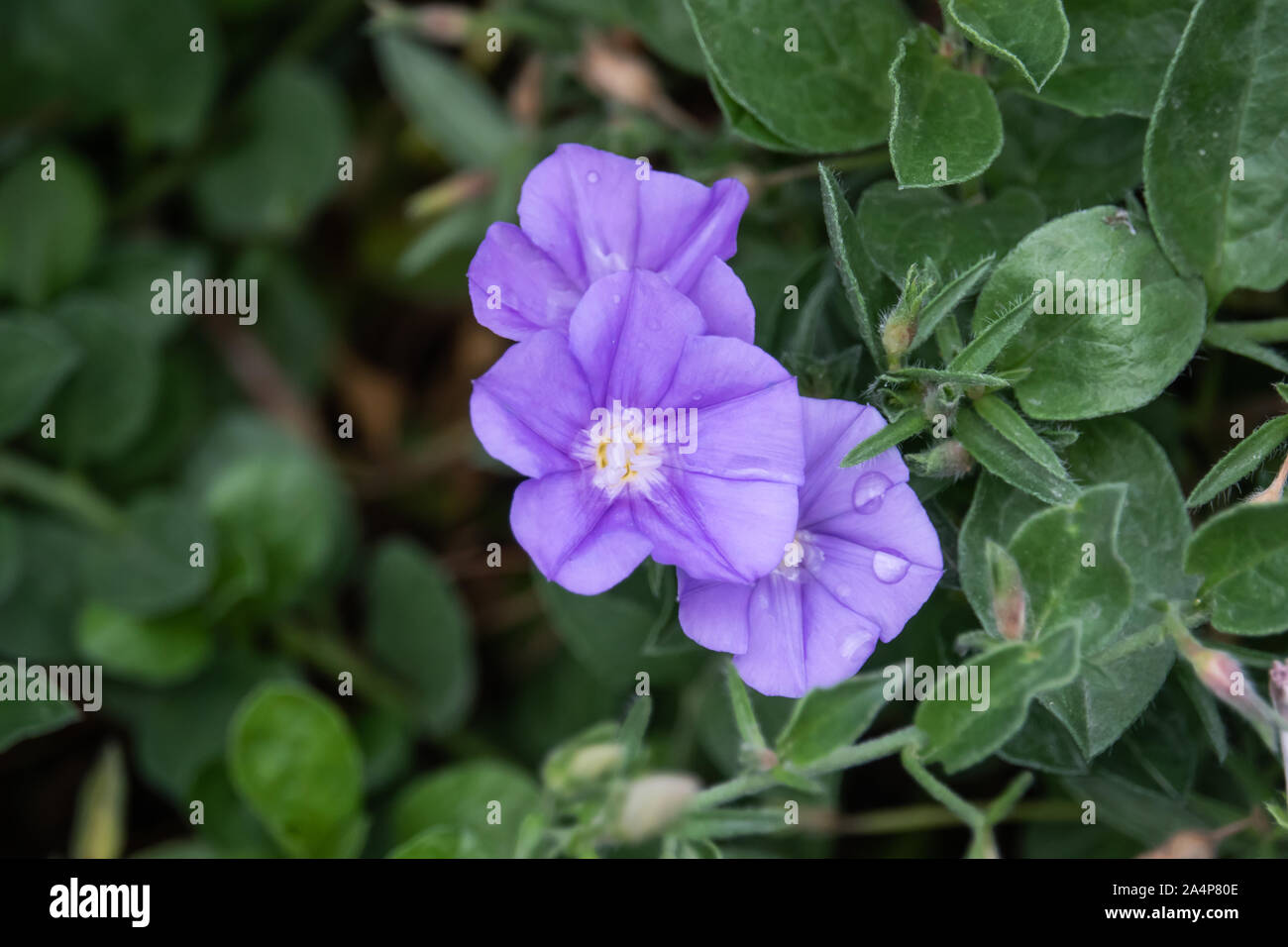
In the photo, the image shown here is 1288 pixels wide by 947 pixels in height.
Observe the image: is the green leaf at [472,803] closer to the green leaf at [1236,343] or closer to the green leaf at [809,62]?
the green leaf at [809,62]

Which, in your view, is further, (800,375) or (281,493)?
(281,493)

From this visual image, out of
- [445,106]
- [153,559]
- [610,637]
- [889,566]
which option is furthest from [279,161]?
[889,566]

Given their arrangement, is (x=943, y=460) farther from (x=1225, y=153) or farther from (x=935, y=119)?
(x=1225, y=153)

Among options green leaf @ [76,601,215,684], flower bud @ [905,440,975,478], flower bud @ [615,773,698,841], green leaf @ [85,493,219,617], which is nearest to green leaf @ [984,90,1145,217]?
flower bud @ [905,440,975,478]

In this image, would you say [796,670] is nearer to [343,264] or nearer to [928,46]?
[928,46]

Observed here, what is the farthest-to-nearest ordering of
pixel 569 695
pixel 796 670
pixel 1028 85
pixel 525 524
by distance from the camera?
pixel 569 695
pixel 1028 85
pixel 796 670
pixel 525 524
